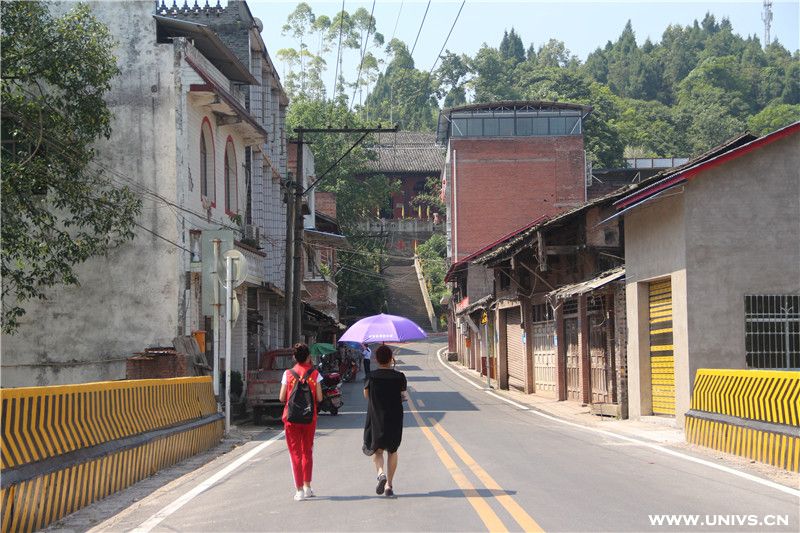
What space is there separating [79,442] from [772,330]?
13467 mm

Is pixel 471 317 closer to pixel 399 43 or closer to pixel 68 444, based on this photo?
pixel 68 444

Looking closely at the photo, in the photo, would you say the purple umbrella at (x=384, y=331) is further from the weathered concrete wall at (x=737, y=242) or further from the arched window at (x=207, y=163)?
the arched window at (x=207, y=163)

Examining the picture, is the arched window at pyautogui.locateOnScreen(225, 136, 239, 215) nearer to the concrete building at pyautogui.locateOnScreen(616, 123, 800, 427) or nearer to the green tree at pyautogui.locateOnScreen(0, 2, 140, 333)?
the green tree at pyautogui.locateOnScreen(0, 2, 140, 333)

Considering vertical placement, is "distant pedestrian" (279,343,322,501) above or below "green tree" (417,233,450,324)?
below

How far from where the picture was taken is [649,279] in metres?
20.7

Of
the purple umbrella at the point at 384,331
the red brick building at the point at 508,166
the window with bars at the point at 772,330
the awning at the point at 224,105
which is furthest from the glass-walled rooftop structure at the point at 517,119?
the purple umbrella at the point at 384,331

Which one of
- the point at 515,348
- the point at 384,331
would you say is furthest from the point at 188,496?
the point at 515,348

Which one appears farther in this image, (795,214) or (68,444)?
(795,214)

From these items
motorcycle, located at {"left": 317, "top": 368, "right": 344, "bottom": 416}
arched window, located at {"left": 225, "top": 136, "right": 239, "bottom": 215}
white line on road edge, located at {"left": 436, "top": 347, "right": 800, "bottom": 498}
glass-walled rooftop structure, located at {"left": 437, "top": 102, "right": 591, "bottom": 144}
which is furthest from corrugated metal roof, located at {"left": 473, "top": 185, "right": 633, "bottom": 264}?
glass-walled rooftop structure, located at {"left": 437, "top": 102, "right": 591, "bottom": 144}

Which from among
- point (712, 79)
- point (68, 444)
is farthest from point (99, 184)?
point (712, 79)

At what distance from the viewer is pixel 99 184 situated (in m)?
23.6

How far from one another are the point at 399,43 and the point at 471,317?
232 ft

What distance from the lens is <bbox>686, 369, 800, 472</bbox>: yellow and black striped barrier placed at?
12180 mm

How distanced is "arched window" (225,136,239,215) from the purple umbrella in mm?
13585
